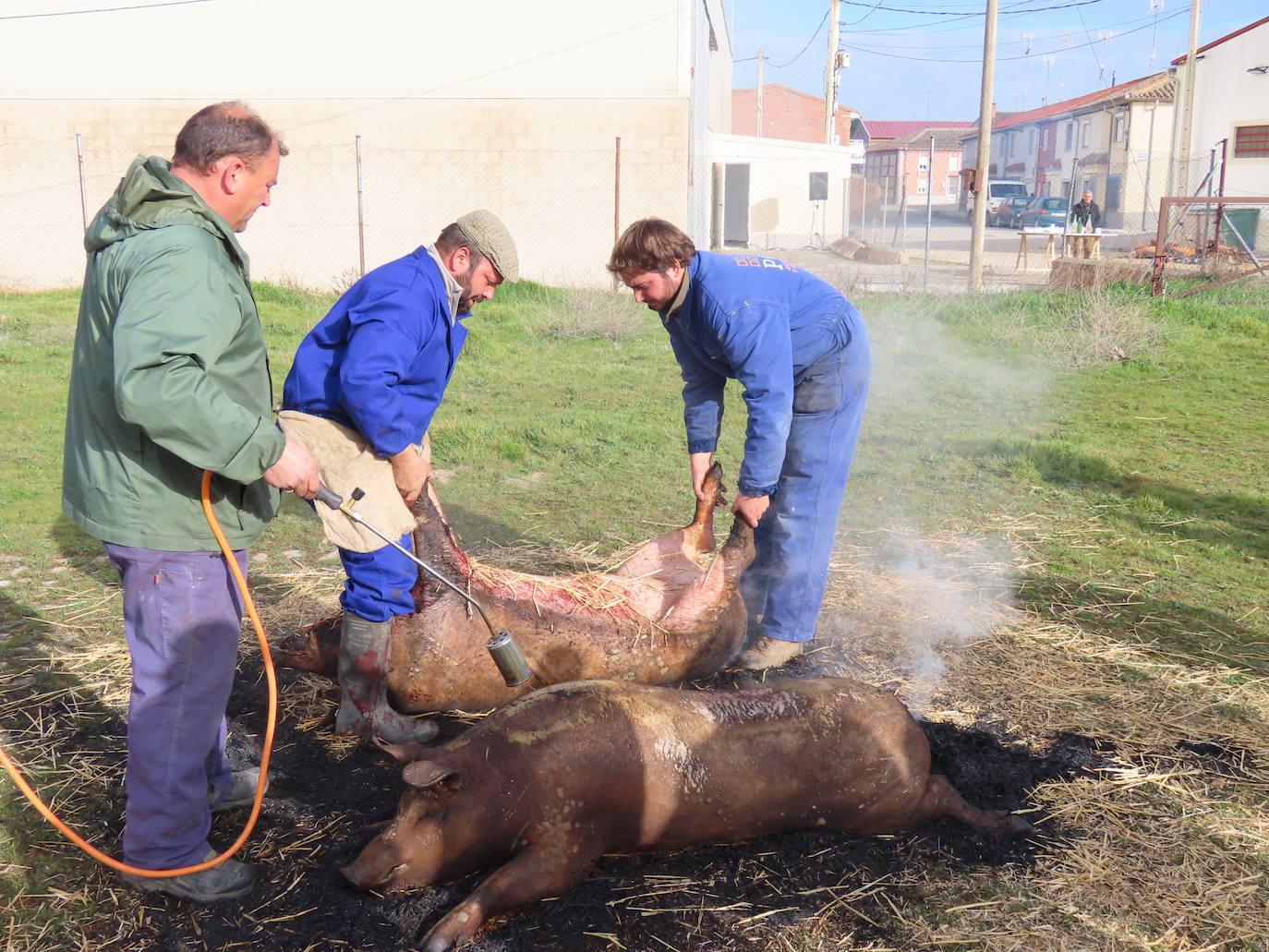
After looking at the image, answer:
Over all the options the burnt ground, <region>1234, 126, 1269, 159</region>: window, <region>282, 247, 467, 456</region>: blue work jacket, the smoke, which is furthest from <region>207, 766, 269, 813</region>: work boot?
<region>1234, 126, 1269, 159</region>: window

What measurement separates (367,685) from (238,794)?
61 cm

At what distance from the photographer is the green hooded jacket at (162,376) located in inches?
105

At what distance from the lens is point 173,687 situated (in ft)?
9.77

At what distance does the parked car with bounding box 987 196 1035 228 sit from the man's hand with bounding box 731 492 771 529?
4680 centimetres

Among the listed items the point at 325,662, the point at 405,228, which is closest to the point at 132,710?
the point at 325,662

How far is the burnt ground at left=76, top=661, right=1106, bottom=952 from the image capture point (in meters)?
2.96

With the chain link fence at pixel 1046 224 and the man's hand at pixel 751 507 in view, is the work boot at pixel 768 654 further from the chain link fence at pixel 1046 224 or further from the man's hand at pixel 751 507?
the chain link fence at pixel 1046 224

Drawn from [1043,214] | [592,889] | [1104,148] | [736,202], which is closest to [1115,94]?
[1104,148]

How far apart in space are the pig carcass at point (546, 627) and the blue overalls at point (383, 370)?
182mm

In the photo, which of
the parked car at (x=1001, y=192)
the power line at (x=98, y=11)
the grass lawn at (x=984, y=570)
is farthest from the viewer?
the parked car at (x=1001, y=192)

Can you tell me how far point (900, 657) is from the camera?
484 cm

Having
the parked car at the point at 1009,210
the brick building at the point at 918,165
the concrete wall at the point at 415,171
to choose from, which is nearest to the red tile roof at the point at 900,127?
the brick building at the point at 918,165

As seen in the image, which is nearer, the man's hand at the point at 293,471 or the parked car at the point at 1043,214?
the man's hand at the point at 293,471

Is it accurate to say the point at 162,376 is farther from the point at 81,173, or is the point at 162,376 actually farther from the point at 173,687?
the point at 81,173
